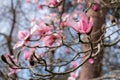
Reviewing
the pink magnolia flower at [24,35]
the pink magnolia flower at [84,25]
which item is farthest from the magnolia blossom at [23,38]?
the pink magnolia flower at [84,25]

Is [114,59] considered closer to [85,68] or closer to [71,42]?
[85,68]

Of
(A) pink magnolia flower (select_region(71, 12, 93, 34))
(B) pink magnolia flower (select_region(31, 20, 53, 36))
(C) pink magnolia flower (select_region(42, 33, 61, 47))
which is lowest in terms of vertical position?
(C) pink magnolia flower (select_region(42, 33, 61, 47))

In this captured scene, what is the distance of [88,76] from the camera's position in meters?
4.32

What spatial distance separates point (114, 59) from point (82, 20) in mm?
5245

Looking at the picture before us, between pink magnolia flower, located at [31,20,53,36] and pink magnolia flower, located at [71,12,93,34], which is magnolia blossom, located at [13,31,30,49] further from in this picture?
pink magnolia flower, located at [71,12,93,34]

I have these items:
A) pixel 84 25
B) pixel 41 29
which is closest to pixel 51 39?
pixel 41 29

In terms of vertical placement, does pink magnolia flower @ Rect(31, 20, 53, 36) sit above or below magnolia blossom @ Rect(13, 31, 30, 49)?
above

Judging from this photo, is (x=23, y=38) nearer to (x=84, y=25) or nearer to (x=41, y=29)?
(x=41, y=29)

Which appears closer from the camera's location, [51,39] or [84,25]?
[84,25]

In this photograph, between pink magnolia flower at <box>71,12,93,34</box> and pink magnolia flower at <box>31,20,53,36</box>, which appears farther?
pink magnolia flower at <box>31,20,53,36</box>

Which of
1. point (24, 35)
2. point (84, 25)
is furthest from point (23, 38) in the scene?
point (84, 25)

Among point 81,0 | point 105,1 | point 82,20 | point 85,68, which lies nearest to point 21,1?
point 85,68

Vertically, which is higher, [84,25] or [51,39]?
[84,25]

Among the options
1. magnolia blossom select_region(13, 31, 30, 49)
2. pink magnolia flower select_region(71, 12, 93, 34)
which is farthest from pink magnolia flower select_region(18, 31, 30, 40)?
pink magnolia flower select_region(71, 12, 93, 34)
